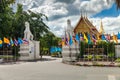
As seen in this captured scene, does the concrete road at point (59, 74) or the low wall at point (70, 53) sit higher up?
the low wall at point (70, 53)

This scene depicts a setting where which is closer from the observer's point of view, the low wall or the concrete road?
the concrete road

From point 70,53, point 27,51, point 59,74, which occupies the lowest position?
point 59,74

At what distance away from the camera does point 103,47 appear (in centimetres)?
4297

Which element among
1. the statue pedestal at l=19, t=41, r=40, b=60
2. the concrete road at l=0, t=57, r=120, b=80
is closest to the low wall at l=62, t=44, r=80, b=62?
the statue pedestal at l=19, t=41, r=40, b=60

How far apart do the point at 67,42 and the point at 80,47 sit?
3.33 meters

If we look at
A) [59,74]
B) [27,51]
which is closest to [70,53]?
[27,51]

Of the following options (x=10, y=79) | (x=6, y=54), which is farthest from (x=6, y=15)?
(x=10, y=79)

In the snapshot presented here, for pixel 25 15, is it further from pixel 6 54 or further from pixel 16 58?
pixel 16 58

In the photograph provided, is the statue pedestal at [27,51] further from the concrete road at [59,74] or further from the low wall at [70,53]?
the concrete road at [59,74]

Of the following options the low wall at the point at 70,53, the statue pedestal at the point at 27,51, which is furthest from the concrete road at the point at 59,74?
the statue pedestal at the point at 27,51

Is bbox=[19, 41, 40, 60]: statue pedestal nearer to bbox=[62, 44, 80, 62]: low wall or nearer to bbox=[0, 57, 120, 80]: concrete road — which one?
bbox=[62, 44, 80, 62]: low wall

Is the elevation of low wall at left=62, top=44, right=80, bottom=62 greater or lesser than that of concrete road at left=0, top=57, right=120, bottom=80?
greater

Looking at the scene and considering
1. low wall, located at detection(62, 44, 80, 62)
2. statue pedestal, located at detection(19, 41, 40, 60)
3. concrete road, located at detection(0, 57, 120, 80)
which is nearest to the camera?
concrete road, located at detection(0, 57, 120, 80)

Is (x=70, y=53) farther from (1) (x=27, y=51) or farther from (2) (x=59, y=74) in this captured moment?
(2) (x=59, y=74)
